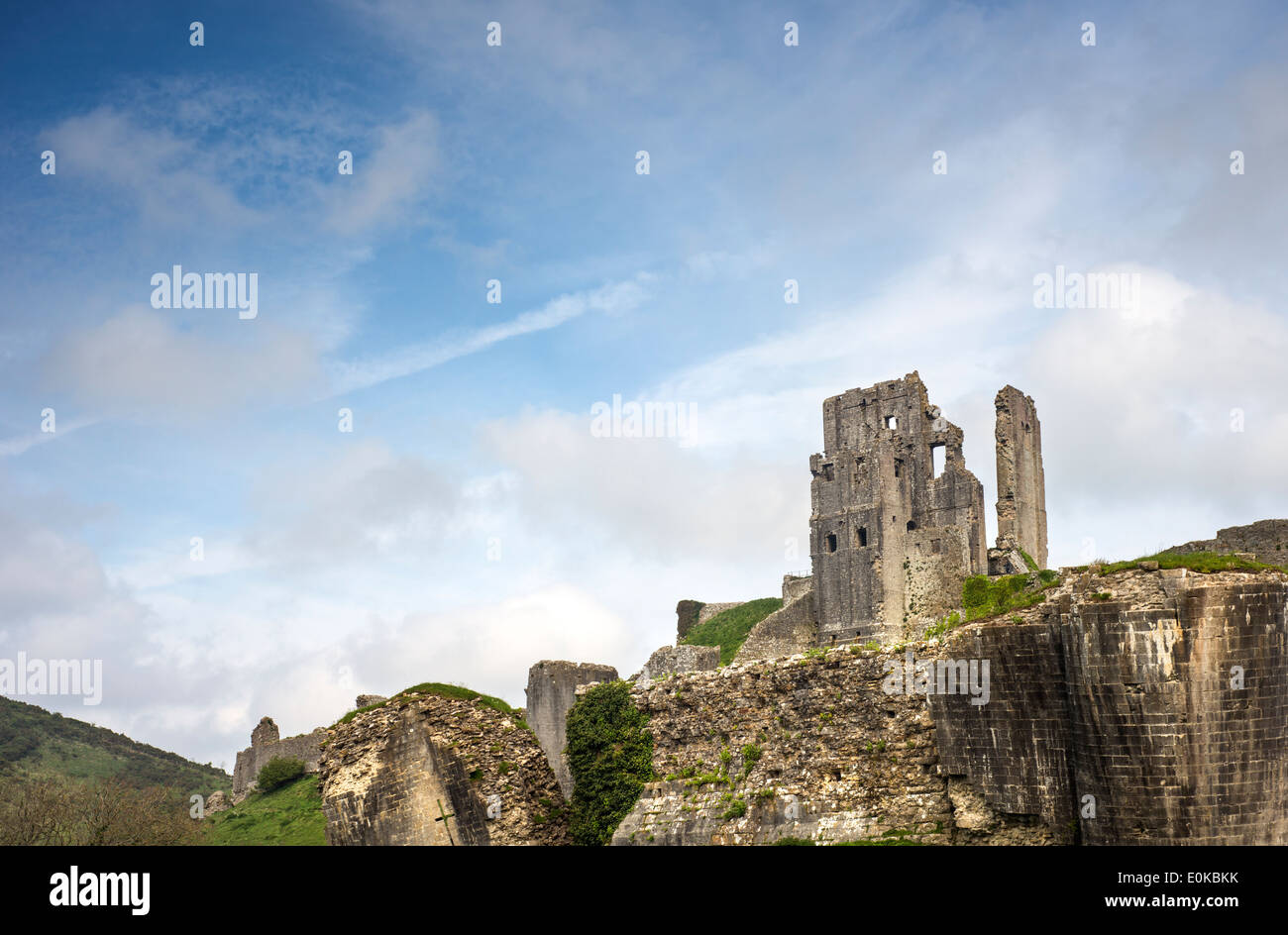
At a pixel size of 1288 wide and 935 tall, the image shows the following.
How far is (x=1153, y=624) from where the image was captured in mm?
15234

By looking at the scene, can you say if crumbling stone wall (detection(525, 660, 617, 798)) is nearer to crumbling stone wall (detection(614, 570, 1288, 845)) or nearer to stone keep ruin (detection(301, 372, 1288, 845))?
stone keep ruin (detection(301, 372, 1288, 845))

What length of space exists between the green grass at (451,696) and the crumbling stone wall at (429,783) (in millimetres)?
137

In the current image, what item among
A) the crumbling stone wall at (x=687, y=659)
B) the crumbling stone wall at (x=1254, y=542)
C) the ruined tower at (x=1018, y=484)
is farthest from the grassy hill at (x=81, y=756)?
the crumbling stone wall at (x=1254, y=542)

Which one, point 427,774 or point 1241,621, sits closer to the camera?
point 1241,621

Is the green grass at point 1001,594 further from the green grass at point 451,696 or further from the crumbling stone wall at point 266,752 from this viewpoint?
the crumbling stone wall at point 266,752

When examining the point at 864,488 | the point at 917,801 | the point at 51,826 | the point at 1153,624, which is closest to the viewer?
the point at 1153,624

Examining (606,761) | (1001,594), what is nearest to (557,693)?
(606,761)

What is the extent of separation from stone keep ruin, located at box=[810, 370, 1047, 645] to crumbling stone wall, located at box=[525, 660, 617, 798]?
1112 inches

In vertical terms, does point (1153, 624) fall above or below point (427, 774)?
above

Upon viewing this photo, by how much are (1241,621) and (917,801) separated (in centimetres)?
556

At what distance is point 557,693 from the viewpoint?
30594 mm
